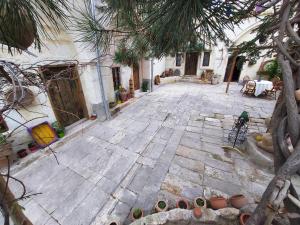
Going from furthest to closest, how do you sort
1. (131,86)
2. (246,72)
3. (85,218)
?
1. (246,72)
2. (131,86)
3. (85,218)

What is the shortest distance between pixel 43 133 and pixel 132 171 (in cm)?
263

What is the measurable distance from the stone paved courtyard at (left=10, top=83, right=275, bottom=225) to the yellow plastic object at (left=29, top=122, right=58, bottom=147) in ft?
1.44

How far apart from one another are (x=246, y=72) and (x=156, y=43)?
36.0ft

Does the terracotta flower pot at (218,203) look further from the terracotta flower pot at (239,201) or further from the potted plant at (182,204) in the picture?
the potted plant at (182,204)

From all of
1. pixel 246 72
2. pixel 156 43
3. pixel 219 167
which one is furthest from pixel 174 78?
pixel 156 43

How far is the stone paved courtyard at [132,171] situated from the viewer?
2.25 m

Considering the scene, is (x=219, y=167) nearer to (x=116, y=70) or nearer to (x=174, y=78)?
(x=116, y=70)

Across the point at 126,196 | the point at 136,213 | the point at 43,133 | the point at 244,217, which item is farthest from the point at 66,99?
the point at 244,217

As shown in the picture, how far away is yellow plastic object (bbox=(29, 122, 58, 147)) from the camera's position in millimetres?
3516

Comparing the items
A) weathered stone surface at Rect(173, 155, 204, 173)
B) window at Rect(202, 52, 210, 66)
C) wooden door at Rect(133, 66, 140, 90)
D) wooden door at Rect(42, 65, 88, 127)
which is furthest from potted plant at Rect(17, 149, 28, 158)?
window at Rect(202, 52, 210, 66)

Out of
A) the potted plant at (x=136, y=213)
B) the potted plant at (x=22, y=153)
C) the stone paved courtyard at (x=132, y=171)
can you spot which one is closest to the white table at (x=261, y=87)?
the stone paved courtyard at (x=132, y=171)

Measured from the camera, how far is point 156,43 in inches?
63.8

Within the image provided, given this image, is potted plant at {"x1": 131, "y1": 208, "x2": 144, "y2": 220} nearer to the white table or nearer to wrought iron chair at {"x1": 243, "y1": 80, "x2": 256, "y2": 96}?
the white table

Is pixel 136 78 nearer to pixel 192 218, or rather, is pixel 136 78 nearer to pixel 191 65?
pixel 191 65
